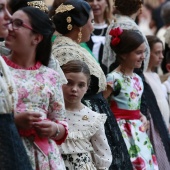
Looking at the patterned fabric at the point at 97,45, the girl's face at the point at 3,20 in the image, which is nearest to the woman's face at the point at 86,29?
the girl's face at the point at 3,20

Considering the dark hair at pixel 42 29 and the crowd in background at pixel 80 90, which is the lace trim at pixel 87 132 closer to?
the crowd in background at pixel 80 90

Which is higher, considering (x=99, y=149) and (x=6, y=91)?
(x=6, y=91)

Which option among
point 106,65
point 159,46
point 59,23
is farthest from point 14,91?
point 159,46

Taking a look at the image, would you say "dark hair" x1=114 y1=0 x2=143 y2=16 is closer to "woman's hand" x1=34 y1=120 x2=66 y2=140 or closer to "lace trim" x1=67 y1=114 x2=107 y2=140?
"lace trim" x1=67 y1=114 x2=107 y2=140

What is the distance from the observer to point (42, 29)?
479 cm

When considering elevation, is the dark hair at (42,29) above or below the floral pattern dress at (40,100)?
above

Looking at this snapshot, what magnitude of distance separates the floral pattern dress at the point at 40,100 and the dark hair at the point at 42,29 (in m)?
0.07

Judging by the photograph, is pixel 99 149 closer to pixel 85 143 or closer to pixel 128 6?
pixel 85 143

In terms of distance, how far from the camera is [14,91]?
4363mm

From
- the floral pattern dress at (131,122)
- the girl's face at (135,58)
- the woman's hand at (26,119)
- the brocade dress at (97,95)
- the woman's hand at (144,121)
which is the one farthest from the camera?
the woman's hand at (144,121)

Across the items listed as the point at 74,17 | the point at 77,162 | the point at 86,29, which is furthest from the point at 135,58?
the point at 77,162

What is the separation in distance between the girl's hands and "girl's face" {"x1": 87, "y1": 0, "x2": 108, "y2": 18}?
320cm

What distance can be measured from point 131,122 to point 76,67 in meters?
1.32

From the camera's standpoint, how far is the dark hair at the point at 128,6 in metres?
7.20
